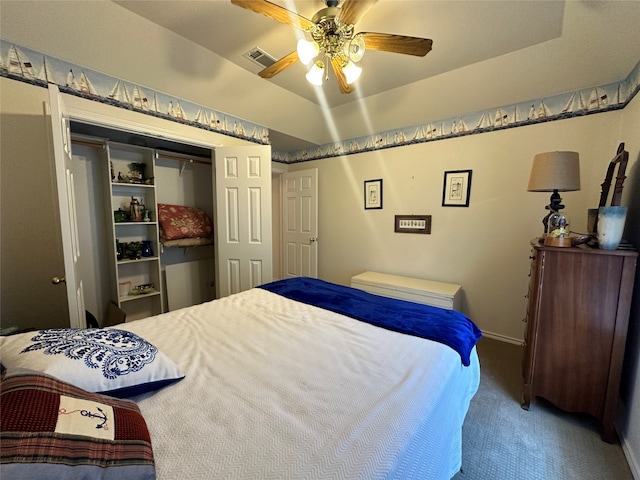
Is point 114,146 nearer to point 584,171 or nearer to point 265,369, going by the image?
point 265,369

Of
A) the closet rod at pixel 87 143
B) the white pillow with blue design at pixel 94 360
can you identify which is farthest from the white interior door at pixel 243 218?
the white pillow with blue design at pixel 94 360

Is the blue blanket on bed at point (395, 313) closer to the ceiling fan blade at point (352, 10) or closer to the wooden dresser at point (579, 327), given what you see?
the wooden dresser at point (579, 327)

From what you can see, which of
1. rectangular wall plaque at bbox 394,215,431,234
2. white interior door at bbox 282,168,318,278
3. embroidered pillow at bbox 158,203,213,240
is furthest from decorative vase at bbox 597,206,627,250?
embroidered pillow at bbox 158,203,213,240

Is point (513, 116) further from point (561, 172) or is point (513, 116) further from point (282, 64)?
point (282, 64)

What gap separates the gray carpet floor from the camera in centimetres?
139

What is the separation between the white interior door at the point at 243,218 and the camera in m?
3.04

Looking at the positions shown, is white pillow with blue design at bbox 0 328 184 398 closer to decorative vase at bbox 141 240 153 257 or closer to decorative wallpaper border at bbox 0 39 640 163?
decorative wallpaper border at bbox 0 39 640 163

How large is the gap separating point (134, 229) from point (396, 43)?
10.5 ft

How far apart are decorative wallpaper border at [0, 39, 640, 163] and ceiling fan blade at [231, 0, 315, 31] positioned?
1634 millimetres

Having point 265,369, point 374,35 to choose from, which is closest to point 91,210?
point 265,369

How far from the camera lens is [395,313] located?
1.73m

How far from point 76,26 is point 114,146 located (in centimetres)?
124

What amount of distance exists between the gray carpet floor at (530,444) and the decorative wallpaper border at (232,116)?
2.44 metres

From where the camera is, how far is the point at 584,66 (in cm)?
213
